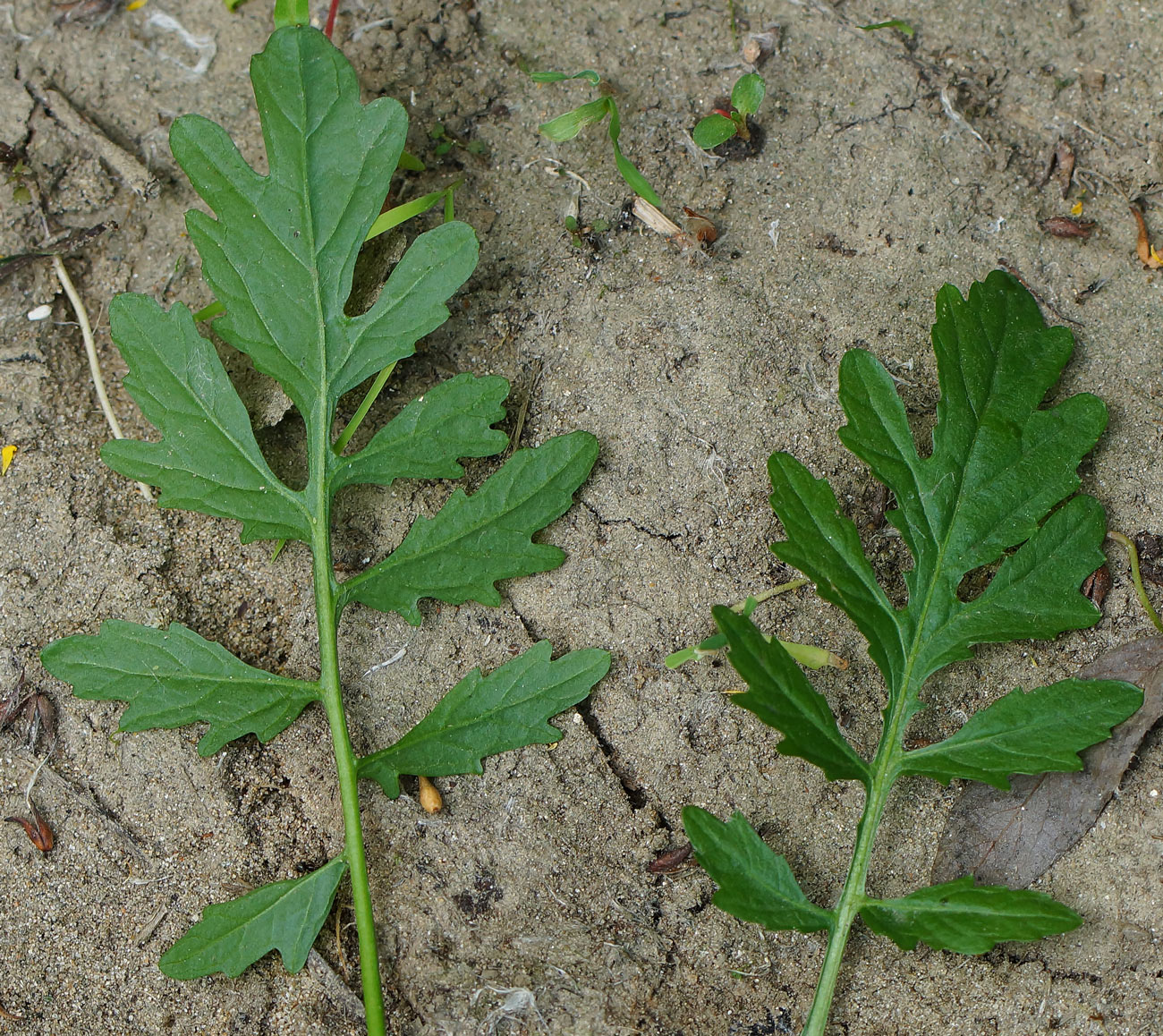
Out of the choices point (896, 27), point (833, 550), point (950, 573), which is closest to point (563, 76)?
point (896, 27)

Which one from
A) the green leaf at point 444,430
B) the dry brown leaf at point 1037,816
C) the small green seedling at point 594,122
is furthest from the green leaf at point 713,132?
the dry brown leaf at point 1037,816

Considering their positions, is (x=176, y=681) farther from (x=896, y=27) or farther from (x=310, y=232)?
(x=896, y=27)

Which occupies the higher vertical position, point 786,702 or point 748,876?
point 786,702

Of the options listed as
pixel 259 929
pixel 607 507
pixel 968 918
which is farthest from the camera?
pixel 607 507

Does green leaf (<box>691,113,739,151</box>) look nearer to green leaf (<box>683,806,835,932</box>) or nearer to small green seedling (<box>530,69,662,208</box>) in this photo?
small green seedling (<box>530,69,662,208</box>)

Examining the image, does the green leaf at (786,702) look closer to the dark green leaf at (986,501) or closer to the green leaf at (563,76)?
the dark green leaf at (986,501)

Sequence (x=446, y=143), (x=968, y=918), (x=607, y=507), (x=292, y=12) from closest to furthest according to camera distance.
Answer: (x=968, y=918), (x=607, y=507), (x=292, y=12), (x=446, y=143)

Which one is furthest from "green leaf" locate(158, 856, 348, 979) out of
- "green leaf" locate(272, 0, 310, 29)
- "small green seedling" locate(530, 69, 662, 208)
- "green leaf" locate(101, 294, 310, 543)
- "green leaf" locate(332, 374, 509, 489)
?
"green leaf" locate(272, 0, 310, 29)

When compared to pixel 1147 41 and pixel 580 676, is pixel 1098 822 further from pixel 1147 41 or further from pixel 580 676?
pixel 1147 41
